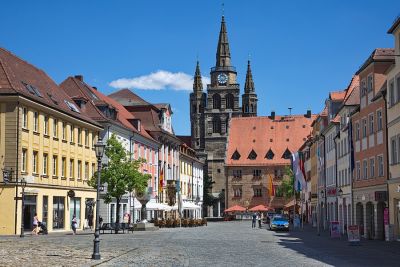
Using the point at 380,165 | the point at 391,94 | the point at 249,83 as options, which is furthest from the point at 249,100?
the point at 391,94

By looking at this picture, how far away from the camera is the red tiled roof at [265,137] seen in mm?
121562

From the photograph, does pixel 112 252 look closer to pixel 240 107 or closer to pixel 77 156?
pixel 77 156

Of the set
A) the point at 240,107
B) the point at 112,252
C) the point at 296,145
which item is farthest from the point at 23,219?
the point at 240,107

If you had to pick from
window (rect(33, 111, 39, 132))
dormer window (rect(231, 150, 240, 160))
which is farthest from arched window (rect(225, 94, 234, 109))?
window (rect(33, 111, 39, 132))

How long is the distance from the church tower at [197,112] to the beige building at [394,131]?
110310mm

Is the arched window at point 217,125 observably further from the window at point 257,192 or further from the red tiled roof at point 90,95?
the red tiled roof at point 90,95

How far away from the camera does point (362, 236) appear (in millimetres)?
45375

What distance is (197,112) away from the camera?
6275 inches

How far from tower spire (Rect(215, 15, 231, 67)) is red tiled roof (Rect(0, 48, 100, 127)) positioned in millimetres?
99716

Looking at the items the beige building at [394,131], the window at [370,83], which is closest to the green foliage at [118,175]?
the window at [370,83]

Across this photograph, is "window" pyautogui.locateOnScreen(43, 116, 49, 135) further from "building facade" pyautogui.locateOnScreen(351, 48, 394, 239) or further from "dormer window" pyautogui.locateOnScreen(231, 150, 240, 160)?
"dormer window" pyautogui.locateOnScreen(231, 150, 240, 160)

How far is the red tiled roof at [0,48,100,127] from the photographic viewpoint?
1790 inches

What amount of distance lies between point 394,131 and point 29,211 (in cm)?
2481

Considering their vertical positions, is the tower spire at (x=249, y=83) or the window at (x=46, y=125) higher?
the tower spire at (x=249, y=83)
